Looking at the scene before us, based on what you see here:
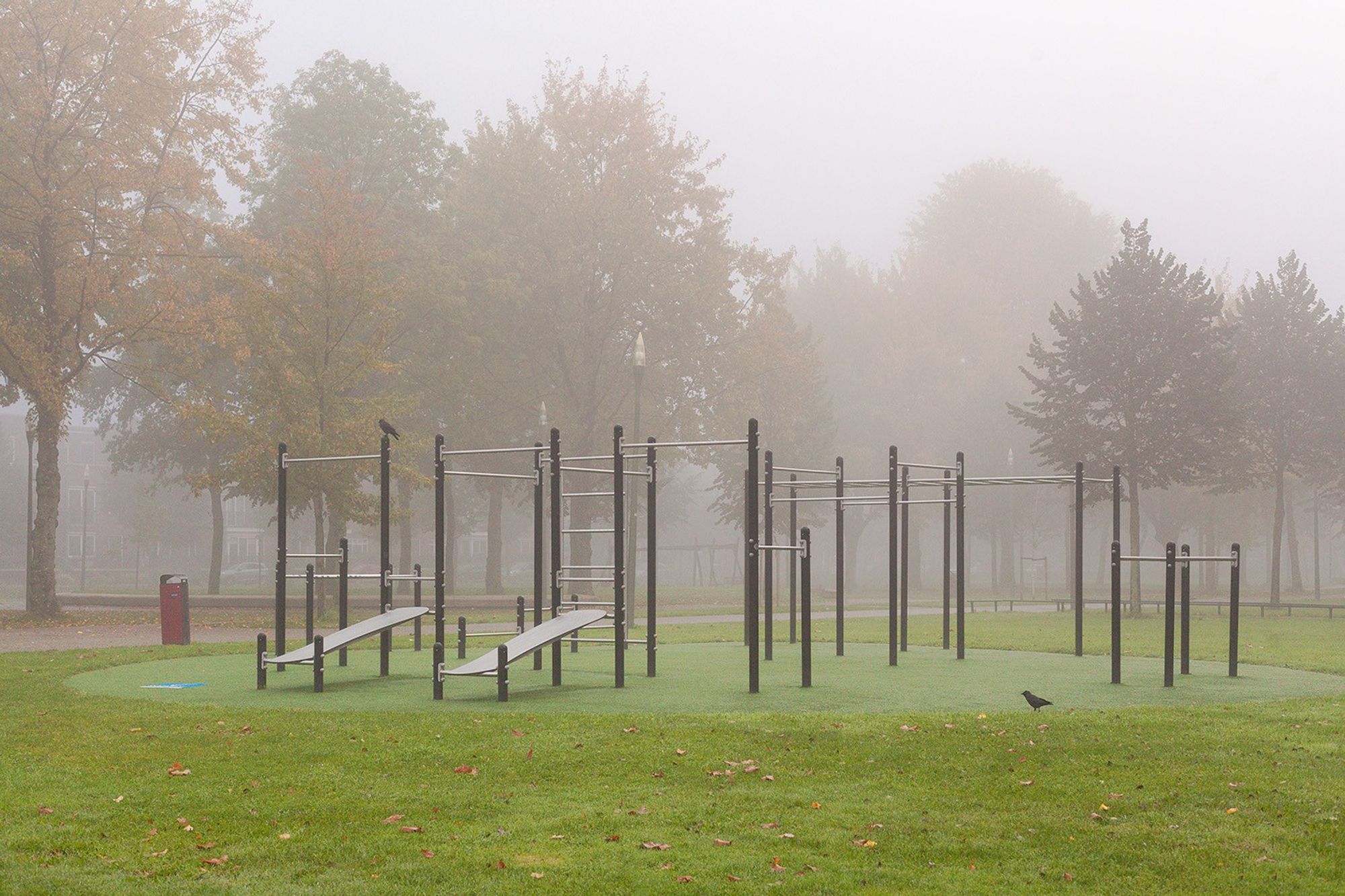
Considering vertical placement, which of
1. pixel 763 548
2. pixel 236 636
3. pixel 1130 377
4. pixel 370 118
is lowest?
pixel 236 636

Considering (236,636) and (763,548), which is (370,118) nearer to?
(236,636)

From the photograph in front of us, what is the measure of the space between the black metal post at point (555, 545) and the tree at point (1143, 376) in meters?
20.9

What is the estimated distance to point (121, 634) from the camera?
2464 centimetres

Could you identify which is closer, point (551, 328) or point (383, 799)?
point (383, 799)

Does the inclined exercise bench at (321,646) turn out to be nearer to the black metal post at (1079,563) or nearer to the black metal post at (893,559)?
the black metal post at (893,559)

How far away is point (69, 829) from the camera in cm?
764

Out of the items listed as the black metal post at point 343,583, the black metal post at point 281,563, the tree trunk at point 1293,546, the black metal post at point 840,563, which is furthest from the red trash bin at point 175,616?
the tree trunk at point 1293,546

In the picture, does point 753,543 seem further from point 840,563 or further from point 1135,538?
point 1135,538

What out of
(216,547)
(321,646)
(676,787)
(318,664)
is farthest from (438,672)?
(216,547)

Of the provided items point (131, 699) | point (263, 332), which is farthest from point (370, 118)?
point (131, 699)

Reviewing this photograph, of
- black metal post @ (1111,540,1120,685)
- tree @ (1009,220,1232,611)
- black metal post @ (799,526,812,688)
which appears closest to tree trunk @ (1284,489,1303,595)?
tree @ (1009,220,1232,611)

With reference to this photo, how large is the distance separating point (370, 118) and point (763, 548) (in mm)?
30517

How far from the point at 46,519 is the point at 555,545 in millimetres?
18542

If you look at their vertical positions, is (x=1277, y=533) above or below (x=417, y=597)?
above
